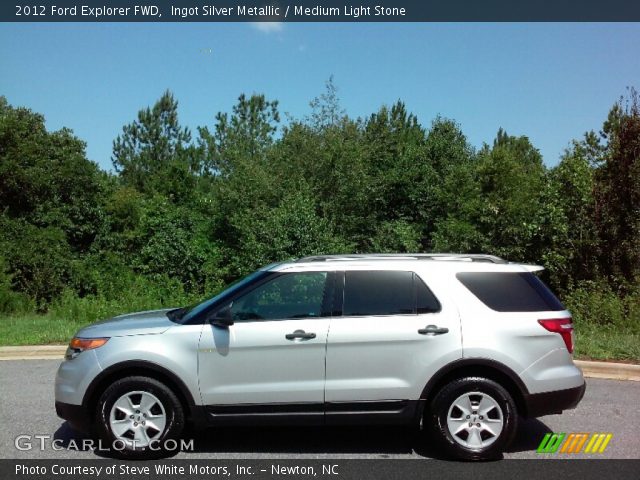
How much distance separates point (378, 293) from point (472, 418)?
126cm

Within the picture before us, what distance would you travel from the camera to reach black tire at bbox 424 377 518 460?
507 cm

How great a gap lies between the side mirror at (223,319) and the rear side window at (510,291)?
197cm

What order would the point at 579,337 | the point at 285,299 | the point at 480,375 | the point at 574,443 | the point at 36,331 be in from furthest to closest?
the point at 36,331 → the point at 579,337 → the point at 574,443 → the point at 285,299 → the point at 480,375

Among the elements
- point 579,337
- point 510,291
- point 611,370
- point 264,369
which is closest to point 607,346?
point 579,337

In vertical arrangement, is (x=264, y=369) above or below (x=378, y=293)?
below

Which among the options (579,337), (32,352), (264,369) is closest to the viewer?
(264,369)

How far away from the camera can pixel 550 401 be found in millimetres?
5156

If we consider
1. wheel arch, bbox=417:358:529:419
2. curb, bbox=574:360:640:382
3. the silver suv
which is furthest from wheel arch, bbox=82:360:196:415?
curb, bbox=574:360:640:382

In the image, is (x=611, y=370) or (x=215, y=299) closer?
(x=215, y=299)

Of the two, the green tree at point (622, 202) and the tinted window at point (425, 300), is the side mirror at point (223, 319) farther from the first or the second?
the green tree at point (622, 202)

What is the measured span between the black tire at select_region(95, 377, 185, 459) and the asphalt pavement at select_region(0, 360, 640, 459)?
25 centimetres

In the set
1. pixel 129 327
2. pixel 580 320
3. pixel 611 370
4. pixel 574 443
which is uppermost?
pixel 129 327

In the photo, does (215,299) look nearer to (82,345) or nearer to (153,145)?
(82,345)

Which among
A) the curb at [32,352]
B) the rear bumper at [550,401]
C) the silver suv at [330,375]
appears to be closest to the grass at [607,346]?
the rear bumper at [550,401]
